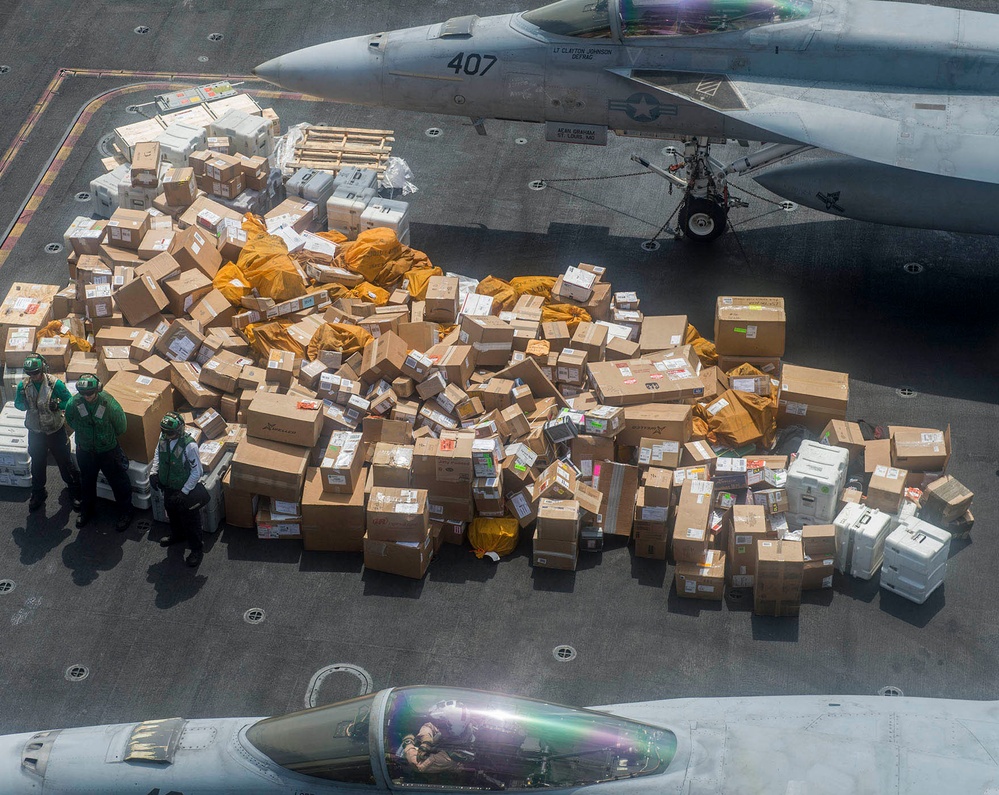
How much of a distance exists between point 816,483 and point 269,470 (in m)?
5.52

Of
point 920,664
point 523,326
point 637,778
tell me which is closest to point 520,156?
point 523,326

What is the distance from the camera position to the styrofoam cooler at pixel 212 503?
42.3ft

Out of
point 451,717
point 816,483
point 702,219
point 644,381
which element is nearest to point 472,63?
point 702,219

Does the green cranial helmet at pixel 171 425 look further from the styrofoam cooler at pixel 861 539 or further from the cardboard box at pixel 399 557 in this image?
the styrofoam cooler at pixel 861 539

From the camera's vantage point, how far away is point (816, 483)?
12.4 metres

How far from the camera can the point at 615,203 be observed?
17.8 meters

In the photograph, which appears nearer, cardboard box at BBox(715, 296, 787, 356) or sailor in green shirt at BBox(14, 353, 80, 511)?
sailor in green shirt at BBox(14, 353, 80, 511)

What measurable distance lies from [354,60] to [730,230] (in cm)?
565

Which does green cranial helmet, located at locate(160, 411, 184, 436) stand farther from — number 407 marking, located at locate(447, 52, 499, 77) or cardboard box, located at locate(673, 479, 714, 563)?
number 407 marking, located at locate(447, 52, 499, 77)

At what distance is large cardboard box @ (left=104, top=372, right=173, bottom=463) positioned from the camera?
13.1 m

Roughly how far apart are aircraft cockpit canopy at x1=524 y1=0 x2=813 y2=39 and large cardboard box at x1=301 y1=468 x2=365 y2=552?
21.9 feet

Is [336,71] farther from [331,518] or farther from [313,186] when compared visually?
[331,518]

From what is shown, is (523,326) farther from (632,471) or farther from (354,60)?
(354,60)

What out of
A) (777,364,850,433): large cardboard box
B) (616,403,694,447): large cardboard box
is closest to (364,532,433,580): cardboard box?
(616,403,694,447): large cardboard box
